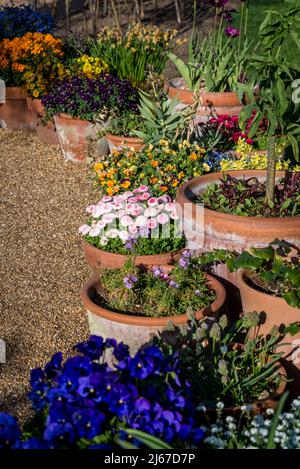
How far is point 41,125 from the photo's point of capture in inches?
273

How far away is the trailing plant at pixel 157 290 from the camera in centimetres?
349

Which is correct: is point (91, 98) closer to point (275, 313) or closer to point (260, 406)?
point (275, 313)

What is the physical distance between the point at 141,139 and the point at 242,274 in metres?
2.21

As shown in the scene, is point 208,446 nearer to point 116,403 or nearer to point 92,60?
point 116,403

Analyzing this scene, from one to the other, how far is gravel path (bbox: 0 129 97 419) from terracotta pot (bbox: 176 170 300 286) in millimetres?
843

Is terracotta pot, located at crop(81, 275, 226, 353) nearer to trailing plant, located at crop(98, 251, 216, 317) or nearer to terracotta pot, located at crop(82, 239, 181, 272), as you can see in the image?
trailing plant, located at crop(98, 251, 216, 317)

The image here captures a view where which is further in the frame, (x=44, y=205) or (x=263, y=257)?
(x=44, y=205)

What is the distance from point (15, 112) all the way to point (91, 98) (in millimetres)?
1368

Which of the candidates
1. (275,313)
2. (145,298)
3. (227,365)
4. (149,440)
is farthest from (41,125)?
(149,440)

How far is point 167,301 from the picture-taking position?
346 cm

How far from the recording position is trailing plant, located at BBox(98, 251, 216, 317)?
3.49 meters

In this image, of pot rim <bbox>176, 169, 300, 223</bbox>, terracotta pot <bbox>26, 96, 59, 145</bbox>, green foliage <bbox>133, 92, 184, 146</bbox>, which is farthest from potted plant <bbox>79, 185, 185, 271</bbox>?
terracotta pot <bbox>26, 96, 59, 145</bbox>
